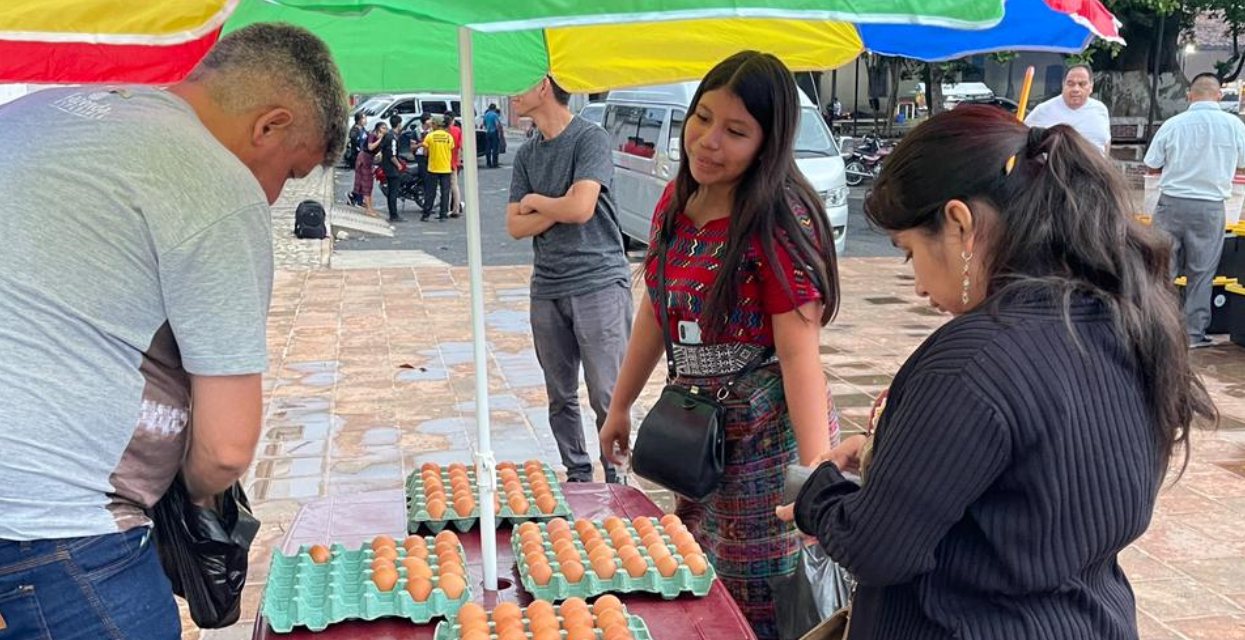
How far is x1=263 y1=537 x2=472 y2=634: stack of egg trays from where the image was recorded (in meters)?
1.85

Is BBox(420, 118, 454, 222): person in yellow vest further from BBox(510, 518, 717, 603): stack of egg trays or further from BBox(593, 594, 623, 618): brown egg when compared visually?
BBox(593, 594, 623, 618): brown egg

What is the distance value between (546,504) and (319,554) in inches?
21.2

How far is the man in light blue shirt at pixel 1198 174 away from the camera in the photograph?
6918mm

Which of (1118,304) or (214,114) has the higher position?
(214,114)

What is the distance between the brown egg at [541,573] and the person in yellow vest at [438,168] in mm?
15035

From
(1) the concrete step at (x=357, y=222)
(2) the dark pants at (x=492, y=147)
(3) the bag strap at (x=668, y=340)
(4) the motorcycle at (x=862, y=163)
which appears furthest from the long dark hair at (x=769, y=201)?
(2) the dark pants at (x=492, y=147)

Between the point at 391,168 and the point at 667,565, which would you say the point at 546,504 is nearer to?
the point at 667,565

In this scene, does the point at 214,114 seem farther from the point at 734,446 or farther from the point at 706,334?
the point at 734,446

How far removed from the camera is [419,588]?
6.24ft

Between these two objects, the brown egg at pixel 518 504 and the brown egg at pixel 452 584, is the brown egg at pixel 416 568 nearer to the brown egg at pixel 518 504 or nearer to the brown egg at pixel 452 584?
the brown egg at pixel 452 584

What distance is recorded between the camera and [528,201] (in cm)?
396

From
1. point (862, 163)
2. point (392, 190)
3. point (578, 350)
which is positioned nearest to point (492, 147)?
point (392, 190)

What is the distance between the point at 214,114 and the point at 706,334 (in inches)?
46.2

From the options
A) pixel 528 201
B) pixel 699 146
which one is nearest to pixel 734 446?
pixel 699 146
